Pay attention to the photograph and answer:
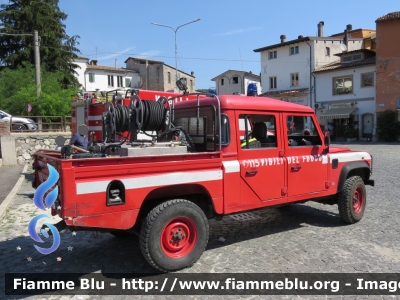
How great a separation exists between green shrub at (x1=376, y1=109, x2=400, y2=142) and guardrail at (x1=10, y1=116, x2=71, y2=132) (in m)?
24.1

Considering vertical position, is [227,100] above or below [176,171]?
above

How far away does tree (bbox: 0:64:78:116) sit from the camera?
20.1m

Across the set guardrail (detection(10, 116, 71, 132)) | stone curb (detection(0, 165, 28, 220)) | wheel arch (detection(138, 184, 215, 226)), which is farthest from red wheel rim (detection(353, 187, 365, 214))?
guardrail (detection(10, 116, 71, 132))

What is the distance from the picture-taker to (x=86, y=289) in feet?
12.8

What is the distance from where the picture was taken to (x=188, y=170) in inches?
164

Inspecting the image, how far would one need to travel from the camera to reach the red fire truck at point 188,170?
3.66m

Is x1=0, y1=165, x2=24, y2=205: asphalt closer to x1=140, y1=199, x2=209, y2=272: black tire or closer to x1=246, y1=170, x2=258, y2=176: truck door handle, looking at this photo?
x1=140, y1=199, x2=209, y2=272: black tire

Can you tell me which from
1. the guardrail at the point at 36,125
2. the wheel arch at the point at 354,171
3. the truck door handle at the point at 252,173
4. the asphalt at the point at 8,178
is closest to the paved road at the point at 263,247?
the wheel arch at the point at 354,171

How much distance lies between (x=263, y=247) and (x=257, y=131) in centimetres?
165

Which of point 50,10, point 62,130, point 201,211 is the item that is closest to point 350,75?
point 62,130

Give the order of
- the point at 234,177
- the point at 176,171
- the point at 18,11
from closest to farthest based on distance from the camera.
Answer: the point at 176,171
the point at 234,177
the point at 18,11

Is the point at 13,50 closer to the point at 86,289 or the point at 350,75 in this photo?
the point at 350,75

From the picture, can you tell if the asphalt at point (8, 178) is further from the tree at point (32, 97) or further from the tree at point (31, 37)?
the tree at point (31, 37)

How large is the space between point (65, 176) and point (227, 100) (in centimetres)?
228
